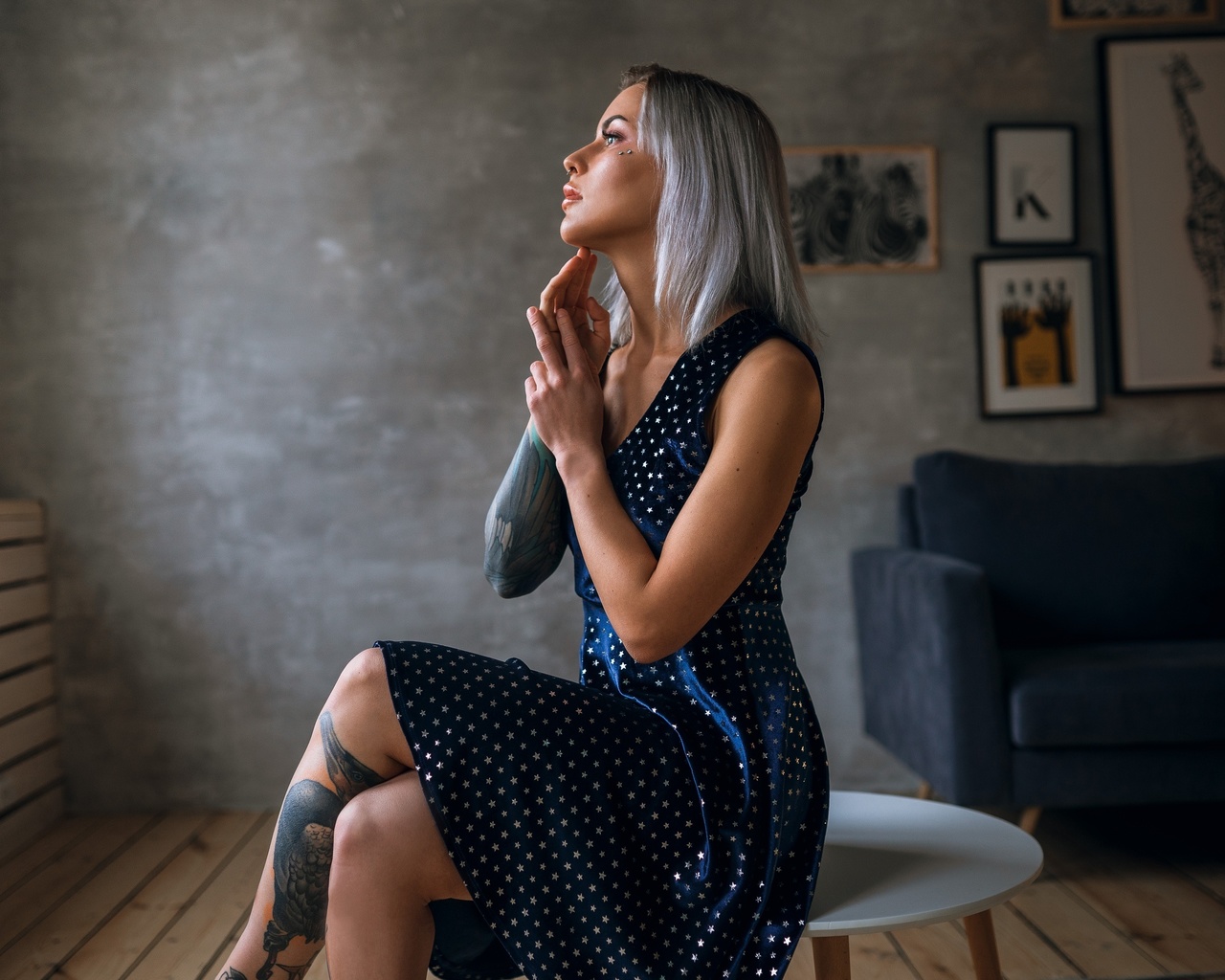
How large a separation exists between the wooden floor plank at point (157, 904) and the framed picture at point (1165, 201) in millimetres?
2594

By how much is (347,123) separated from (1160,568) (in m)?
2.34

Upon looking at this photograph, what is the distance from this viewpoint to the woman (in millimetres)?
982

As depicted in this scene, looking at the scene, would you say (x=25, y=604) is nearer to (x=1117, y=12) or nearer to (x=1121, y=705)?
(x=1121, y=705)

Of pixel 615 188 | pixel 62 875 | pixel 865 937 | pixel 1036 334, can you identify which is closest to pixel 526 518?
pixel 615 188

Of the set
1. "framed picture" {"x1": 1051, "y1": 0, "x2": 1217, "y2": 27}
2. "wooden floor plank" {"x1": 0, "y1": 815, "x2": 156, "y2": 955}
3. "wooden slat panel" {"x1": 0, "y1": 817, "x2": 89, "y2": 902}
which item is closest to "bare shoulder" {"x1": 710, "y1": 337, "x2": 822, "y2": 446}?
"wooden floor plank" {"x1": 0, "y1": 815, "x2": 156, "y2": 955}

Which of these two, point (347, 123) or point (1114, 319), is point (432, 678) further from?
point (1114, 319)

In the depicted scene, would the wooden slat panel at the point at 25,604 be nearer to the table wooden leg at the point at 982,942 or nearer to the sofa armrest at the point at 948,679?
the sofa armrest at the point at 948,679

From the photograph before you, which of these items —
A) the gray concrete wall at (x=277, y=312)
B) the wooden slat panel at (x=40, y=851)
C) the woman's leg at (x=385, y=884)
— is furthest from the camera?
the gray concrete wall at (x=277, y=312)

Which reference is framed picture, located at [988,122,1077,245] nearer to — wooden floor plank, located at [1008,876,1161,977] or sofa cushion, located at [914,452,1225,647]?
sofa cushion, located at [914,452,1225,647]

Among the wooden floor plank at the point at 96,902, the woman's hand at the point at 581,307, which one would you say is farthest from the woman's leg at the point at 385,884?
the wooden floor plank at the point at 96,902

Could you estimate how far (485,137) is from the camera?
296 centimetres

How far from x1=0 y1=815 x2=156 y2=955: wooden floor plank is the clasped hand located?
160 centimetres

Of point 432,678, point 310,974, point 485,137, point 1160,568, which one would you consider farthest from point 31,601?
point 1160,568

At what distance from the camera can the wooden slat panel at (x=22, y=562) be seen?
264 centimetres
